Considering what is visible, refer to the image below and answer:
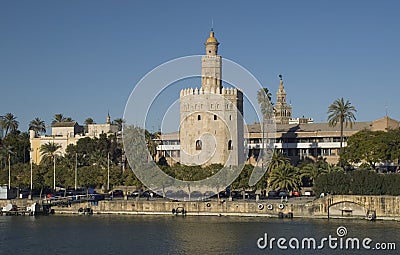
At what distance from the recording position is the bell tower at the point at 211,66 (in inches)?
3091

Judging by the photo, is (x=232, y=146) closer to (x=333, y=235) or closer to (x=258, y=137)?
(x=258, y=137)

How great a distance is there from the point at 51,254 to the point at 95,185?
32697 millimetres

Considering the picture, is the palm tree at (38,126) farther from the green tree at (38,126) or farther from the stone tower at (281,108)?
the stone tower at (281,108)

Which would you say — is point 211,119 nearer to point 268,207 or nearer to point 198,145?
point 198,145

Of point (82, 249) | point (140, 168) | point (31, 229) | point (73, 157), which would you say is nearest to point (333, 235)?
point (82, 249)

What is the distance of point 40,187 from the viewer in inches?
2943

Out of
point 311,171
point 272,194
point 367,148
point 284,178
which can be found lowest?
point 272,194

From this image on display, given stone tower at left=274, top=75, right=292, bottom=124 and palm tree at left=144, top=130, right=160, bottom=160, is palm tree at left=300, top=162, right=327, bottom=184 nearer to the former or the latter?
palm tree at left=144, top=130, right=160, bottom=160

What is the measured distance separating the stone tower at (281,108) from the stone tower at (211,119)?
111 ft

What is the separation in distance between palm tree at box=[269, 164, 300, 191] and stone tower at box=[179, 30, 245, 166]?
1029 centimetres

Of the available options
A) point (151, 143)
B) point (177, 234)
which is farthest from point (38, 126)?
point (177, 234)

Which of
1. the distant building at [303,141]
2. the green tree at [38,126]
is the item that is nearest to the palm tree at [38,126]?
the green tree at [38,126]

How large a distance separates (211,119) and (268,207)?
20.3m

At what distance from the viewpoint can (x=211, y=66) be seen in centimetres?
7875
